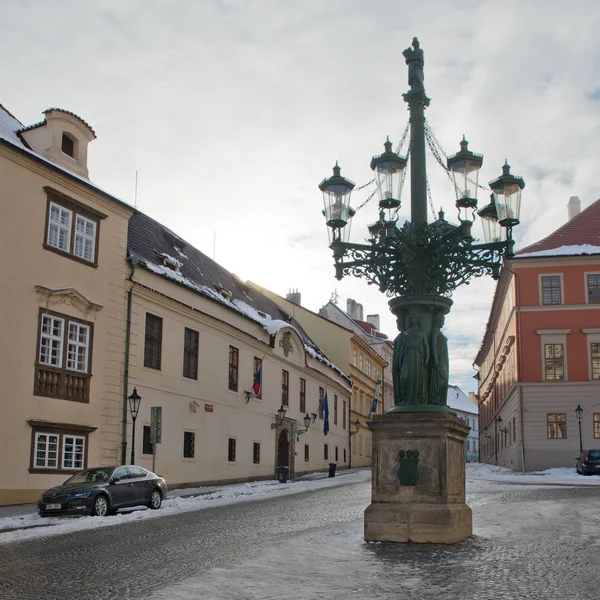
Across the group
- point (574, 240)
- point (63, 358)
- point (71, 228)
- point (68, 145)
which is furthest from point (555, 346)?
point (63, 358)

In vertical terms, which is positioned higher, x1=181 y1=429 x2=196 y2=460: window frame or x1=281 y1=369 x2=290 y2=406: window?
x1=281 y1=369 x2=290 y2=406: window

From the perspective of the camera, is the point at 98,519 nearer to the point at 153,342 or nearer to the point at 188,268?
the point at 153,342

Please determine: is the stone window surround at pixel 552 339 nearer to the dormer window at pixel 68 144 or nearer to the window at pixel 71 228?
the window at pixel 71 228

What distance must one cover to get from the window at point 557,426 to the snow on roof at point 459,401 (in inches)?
3328

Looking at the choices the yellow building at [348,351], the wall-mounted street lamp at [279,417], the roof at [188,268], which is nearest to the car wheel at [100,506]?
the roof at [188,268]

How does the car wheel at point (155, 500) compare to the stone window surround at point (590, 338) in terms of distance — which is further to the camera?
the stone window surround at point (590, 338)

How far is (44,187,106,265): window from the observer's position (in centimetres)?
2255

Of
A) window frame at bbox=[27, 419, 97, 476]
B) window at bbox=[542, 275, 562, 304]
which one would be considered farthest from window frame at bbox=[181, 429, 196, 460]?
window at bbox=[542, 275, 562, 304]

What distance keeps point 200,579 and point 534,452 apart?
121 feet

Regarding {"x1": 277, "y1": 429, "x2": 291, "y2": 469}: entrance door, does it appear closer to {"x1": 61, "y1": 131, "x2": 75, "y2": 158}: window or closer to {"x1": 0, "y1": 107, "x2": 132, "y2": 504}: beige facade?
{"x1": 0, "y1": 107, "x2": 132, "y2": 504}: beige facade

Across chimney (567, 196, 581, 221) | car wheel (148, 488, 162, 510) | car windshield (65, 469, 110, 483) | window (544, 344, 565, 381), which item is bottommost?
car wheel (148, 488, 162, 510)

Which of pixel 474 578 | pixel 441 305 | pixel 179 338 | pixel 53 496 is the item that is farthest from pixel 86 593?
pixel 179 338

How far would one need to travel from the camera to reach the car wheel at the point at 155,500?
1953 centimetres

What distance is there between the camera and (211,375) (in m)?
31.4
